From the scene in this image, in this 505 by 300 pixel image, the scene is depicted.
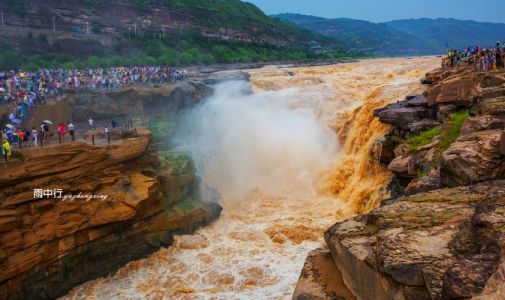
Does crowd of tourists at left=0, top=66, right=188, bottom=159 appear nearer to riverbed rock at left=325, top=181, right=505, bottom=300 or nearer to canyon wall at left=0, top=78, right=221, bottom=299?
canyon wall at left=0, top=78, right=221, bottom=299

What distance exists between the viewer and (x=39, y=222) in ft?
44.3

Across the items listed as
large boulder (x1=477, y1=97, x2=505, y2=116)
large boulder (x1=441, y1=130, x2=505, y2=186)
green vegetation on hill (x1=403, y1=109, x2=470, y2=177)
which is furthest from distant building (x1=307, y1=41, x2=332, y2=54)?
large boulder (x1=441, y1=130, x2=505, y2=186)

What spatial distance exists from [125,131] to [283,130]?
10.1 meters

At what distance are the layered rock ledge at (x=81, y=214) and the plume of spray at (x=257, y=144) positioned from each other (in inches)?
177

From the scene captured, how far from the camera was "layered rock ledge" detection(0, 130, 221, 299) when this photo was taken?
42.6 ft

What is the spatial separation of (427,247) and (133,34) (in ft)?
187

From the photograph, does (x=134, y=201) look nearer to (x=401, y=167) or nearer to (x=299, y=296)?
(x=401, y=167)

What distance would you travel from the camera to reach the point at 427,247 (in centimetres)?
481

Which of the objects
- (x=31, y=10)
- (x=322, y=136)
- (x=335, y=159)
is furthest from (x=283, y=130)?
(x=31, y=10)

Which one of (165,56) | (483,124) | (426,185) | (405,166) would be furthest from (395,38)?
(426,185)

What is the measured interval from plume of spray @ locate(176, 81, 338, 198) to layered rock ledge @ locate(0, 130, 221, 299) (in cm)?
451

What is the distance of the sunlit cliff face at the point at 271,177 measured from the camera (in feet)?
46.4

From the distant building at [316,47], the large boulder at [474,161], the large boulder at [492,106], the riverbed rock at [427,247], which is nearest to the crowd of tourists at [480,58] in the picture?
the large boulder at [492,106]

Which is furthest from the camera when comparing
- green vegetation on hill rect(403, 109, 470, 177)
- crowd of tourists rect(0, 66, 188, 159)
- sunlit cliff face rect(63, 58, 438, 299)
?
crowd of tourists rect(0, 66, 188, 159)
